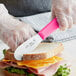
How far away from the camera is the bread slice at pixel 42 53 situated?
1.28m

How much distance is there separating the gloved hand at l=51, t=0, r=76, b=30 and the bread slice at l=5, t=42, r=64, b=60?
16 centimetres

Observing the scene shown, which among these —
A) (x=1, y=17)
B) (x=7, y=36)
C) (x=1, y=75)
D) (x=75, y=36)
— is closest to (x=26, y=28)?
(x=7, y=36)

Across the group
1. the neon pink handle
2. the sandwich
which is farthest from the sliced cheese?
the neon pink handle

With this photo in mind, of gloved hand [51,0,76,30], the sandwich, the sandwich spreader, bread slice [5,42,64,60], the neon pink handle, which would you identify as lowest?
the sandwich

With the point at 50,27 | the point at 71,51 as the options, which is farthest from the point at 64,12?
the point at 71,51

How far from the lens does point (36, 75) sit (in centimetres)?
130

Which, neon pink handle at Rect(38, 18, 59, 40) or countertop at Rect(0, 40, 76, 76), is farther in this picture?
countertop at Rect(0, 40, 76, 76)

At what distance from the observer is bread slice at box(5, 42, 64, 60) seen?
1279mm

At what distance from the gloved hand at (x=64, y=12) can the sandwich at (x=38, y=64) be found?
18 cm

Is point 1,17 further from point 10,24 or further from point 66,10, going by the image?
point 66,10

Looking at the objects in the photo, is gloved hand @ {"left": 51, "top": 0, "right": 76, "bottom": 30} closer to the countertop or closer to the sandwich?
the sandwich

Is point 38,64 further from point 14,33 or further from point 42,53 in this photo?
point 14,33

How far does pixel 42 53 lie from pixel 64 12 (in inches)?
9.1

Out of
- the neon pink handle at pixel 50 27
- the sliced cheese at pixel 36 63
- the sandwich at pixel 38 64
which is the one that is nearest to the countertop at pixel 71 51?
the sandwich at pixel 38 64
